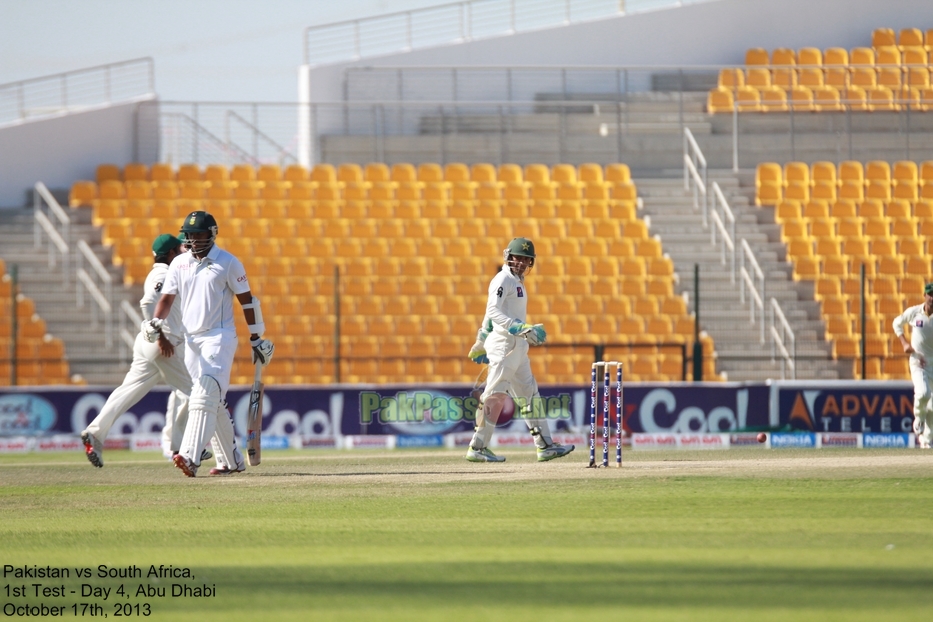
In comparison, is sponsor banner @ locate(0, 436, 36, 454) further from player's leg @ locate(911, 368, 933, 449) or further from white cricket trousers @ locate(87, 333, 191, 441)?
player's leg @ locate(911, 368, 933, 449)

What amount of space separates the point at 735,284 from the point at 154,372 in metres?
14.8

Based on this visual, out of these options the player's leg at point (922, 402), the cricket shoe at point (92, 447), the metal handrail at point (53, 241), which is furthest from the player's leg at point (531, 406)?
the metal handrail at point (53, 241)

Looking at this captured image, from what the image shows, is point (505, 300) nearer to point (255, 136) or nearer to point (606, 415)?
point (606, 415)

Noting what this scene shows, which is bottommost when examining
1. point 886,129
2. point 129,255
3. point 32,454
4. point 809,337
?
point 32,454

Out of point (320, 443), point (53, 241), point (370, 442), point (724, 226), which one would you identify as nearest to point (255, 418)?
point (370, 442)

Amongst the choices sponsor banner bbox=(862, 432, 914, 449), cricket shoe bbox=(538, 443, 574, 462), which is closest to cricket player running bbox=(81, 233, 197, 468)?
cricket shoe bbox=(538, 443, 574, 462)

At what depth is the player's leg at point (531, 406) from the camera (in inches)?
534

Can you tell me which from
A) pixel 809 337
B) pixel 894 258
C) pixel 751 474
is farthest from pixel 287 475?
pixel 894 258

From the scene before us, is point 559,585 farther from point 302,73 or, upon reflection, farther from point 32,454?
point 302,73

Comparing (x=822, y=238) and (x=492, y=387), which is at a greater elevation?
(x=822, y=238)

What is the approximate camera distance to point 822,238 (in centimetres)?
2689

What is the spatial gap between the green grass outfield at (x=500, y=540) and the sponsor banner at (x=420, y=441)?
6.61 m

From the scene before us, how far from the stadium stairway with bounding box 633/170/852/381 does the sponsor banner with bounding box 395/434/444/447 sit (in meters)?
5.41

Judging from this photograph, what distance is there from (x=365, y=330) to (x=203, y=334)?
12480mm
